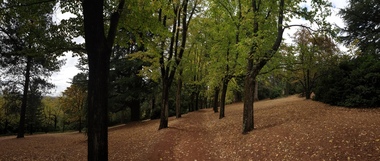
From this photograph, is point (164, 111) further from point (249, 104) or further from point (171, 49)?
point (249, 104)

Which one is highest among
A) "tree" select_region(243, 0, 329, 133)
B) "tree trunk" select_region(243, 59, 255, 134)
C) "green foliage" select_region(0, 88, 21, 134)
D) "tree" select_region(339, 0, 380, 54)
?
"tree" select_region(339, 0, 380, 54)

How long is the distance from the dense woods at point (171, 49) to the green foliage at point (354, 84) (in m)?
0.05

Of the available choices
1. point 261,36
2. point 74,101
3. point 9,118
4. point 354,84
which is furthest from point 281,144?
point 9,118

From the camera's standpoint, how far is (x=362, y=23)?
2120 centimetres

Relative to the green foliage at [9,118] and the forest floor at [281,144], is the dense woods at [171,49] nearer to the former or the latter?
the green foliage at [9,118]

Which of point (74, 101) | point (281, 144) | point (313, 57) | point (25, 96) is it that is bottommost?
point (281, 144)

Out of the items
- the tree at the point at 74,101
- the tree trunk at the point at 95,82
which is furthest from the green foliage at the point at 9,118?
the tree trunk at the point at 95,82

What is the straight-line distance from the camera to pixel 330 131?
837cm

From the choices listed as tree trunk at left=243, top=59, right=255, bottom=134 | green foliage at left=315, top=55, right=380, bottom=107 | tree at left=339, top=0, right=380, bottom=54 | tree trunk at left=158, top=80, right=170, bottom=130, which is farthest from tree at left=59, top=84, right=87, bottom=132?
tree at left=339, top=0, right=380, bottom=54

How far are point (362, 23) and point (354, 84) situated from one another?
1094 cm

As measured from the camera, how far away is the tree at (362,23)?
1931cm

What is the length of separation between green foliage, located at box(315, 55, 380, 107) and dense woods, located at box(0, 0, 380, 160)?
0.18 ft

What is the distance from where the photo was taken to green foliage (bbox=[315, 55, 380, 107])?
12609 millimetres

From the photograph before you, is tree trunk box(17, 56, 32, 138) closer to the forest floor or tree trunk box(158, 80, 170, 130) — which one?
the forest floor
